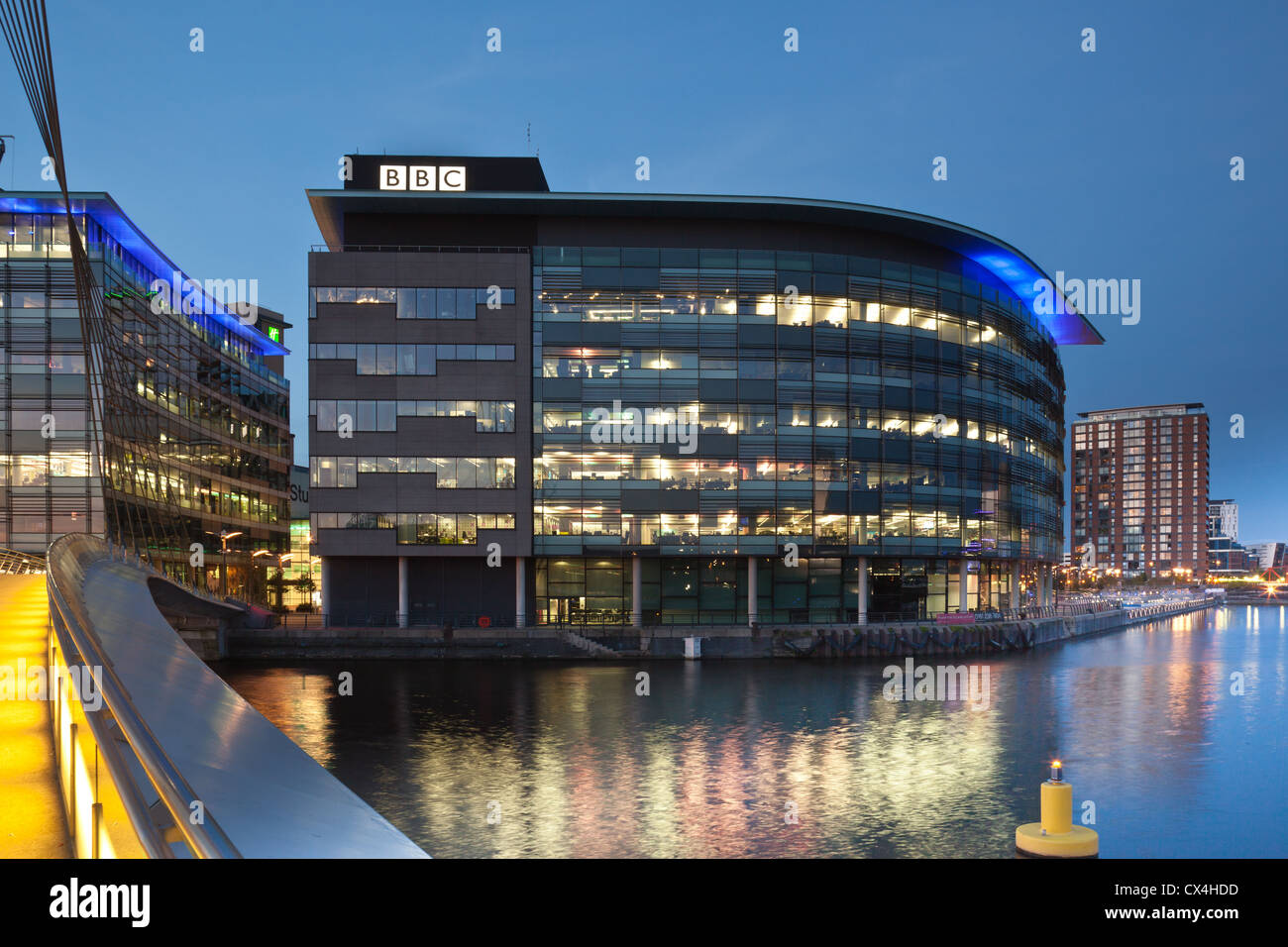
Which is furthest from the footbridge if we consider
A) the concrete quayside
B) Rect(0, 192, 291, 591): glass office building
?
the concrete quayside

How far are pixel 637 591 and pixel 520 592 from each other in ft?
25.8

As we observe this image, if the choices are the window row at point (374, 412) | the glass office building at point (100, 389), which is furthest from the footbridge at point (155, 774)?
the window row at point (374, 412)

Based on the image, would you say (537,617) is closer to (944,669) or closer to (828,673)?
(828,673)

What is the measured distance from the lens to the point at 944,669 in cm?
5775

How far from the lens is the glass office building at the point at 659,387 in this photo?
218 ft

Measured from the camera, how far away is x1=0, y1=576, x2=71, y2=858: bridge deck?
22.6 ft

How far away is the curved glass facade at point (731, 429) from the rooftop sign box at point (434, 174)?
6.58 meters

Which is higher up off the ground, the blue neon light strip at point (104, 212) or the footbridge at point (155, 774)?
the blue neon light strip at point (104, 212)

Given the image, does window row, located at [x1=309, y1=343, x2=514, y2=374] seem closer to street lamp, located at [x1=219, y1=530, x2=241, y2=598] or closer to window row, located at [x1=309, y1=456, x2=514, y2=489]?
window row, located at [x1=309, y1=456, x2=514, y2=489]

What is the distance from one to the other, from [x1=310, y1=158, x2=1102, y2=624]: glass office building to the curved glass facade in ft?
0.49

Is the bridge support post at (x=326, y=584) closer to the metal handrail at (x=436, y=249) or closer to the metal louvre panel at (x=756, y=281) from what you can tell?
the metal handrail at (x=436, y=249)

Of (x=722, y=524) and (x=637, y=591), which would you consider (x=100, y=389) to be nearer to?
(x=637, y=591)
